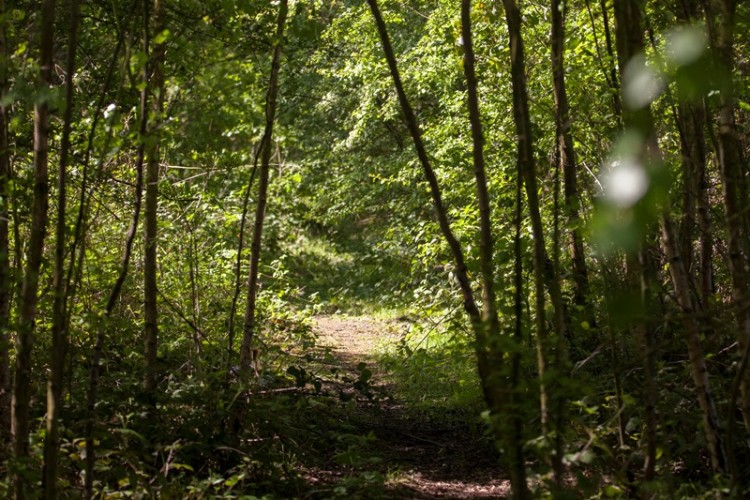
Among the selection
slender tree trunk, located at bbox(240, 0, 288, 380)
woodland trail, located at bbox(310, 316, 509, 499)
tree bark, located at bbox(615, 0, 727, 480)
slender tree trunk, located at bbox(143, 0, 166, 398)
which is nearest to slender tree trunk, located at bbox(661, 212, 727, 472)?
tree bark, located at bbox(615, 0, 727, 480)

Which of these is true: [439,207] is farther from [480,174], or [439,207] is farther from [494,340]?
[494,340]

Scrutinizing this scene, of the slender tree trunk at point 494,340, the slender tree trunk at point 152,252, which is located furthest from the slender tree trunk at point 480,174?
the slender tree trunk at point 152,252

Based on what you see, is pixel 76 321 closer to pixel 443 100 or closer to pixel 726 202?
pixel 726 202

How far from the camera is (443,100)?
35.7 feet

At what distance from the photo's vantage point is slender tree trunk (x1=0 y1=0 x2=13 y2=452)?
3365 millimetres

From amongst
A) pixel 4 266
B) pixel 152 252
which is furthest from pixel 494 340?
pixel 152 252

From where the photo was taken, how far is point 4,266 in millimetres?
3652

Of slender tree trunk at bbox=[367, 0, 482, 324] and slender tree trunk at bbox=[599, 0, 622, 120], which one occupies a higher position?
slender tree trunk at bbox=[599, 0, 622, 120]

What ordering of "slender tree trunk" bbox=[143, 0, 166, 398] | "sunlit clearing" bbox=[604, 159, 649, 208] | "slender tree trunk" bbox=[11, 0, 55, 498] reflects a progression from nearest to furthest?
"sunlit clearing" bbox=[604, 159, 649, 208]
"slender tree trunk" bbox=[11, 0, 55, 498]
"slender tree trunk" bbox=[143, 0, 166, 398]

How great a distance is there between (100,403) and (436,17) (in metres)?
7.55

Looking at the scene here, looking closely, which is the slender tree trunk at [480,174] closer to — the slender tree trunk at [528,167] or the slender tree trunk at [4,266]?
the slender tree trunk at [528,167]

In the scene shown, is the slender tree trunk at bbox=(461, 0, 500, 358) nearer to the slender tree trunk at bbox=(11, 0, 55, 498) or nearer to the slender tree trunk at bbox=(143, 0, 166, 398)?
the slender tree trunk at bbox=(11, 0, 55, 498)

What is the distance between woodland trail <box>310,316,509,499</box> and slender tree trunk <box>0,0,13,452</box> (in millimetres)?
1899

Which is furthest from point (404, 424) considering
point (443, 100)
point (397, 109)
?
point (397, 109)
